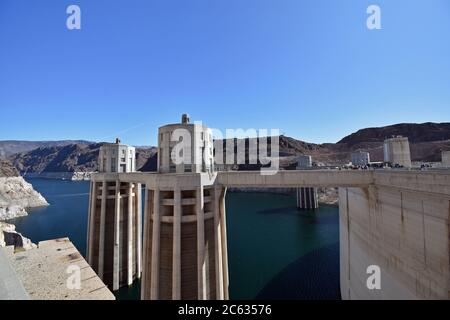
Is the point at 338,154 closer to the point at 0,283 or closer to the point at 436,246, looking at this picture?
the point at 436,246

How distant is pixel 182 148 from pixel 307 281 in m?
26.0

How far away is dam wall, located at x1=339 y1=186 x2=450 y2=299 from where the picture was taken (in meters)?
11.0

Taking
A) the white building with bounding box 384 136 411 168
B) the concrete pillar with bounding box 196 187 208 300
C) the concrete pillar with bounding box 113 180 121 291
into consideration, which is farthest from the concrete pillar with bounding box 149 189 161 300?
the white building with bounding box 384 136 411 168

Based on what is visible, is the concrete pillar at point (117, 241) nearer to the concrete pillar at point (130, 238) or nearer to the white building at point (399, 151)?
the concrete pillar at point (130, 238)

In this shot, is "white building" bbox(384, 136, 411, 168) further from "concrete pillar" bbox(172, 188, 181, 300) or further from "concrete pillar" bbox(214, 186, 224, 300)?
"concrete pillar" bbox(172, 188, 181, 300)

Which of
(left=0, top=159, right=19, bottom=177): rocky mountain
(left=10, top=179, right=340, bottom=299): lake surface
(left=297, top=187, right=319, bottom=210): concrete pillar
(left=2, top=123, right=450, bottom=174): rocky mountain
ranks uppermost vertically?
(left=2, top=123, right=450, bottom=174): rocky mountain

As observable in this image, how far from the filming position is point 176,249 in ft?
55.0

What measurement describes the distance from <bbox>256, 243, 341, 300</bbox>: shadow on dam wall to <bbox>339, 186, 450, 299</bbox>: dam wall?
697 cm

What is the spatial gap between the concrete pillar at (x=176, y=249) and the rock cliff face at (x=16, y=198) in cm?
9357

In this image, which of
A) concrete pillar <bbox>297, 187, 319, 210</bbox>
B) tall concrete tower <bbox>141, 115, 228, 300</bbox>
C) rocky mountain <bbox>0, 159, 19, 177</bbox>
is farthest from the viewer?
rocky mountain <bbox>0, 159, 19, 177</bbox>

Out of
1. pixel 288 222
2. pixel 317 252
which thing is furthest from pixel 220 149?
pixel 317 252

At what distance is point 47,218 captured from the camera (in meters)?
74.8
